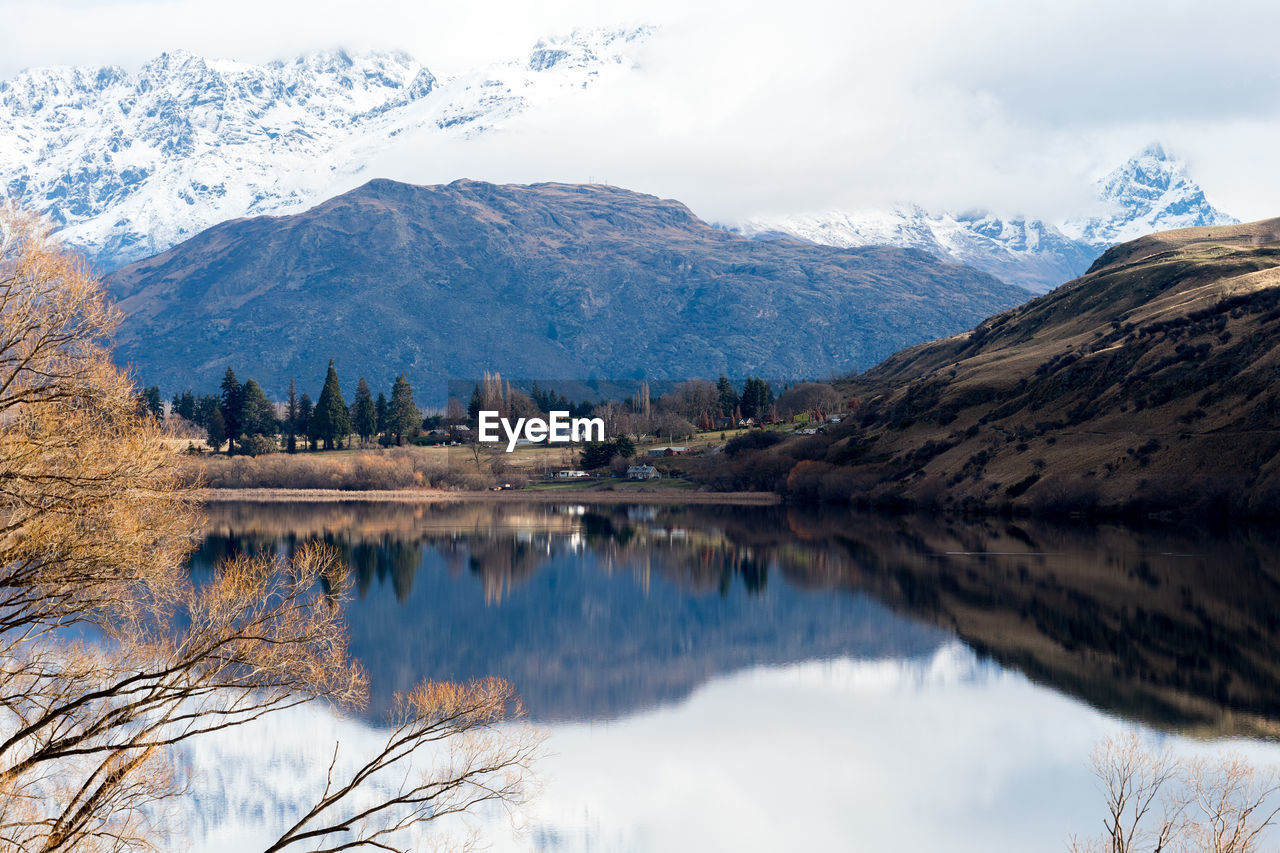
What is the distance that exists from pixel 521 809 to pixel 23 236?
18.6 m

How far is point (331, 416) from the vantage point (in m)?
181

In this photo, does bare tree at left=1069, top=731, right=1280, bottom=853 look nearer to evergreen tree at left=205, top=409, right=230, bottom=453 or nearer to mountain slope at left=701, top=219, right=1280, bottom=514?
mountain slope at left=701, top=219, right=1280, bottom=514

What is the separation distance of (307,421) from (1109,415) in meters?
Result: 121

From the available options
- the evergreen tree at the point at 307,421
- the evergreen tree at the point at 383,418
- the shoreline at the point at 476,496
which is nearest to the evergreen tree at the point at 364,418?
the evergreen tree at the point at 383,418

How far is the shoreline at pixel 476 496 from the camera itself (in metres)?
148

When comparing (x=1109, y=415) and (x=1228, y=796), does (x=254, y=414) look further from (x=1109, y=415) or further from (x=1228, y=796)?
(x=1228, y=796)

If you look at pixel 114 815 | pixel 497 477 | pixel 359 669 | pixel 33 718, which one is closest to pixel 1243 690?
pixel 359 669

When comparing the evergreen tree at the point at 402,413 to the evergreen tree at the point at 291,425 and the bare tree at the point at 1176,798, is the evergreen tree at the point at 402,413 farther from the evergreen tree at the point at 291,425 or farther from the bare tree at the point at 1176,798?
the bare tree at the point at 1176,798

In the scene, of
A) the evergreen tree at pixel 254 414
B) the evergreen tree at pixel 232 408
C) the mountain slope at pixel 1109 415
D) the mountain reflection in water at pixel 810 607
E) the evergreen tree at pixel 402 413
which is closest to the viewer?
the mountain reflection in water at pixel 810 607

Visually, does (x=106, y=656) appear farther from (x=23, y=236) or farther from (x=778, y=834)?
(x=778, y=834)

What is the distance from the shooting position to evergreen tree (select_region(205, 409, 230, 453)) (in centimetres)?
17512

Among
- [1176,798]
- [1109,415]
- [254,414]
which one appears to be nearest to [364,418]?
[254,414]

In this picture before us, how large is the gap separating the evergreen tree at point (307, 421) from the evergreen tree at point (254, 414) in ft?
16.8

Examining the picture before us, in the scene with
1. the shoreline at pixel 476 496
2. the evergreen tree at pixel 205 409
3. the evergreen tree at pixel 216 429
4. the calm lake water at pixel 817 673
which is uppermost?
the evergreen tree at pixel 205 409
